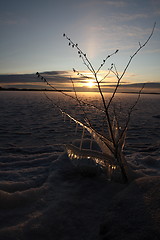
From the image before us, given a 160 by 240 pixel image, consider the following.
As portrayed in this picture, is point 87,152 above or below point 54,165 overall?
above

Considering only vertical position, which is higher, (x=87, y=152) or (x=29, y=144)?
(x=87, y=152)

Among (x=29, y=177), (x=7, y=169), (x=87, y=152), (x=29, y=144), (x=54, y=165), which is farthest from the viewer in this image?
(x=29, y=144)

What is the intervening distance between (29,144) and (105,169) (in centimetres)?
510

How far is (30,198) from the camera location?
357 cm

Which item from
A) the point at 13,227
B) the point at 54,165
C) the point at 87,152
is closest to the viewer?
the point at 13,227

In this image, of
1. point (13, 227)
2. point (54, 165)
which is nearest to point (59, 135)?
→ point (54, 165)

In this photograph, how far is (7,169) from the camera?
5207 mm

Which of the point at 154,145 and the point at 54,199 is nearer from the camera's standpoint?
the point at 54,199

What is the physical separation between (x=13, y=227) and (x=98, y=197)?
5.49 feet

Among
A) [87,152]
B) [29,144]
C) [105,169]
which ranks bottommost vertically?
[29,144]

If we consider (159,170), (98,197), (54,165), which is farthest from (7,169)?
(159,170)

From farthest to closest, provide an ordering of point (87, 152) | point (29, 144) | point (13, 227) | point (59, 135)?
point (59, 135)
point (29, 144)
point (87, 152)
point (13, 227)

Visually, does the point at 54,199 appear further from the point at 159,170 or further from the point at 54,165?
the point at 159,170

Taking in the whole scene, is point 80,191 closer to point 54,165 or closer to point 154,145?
point 54,165
